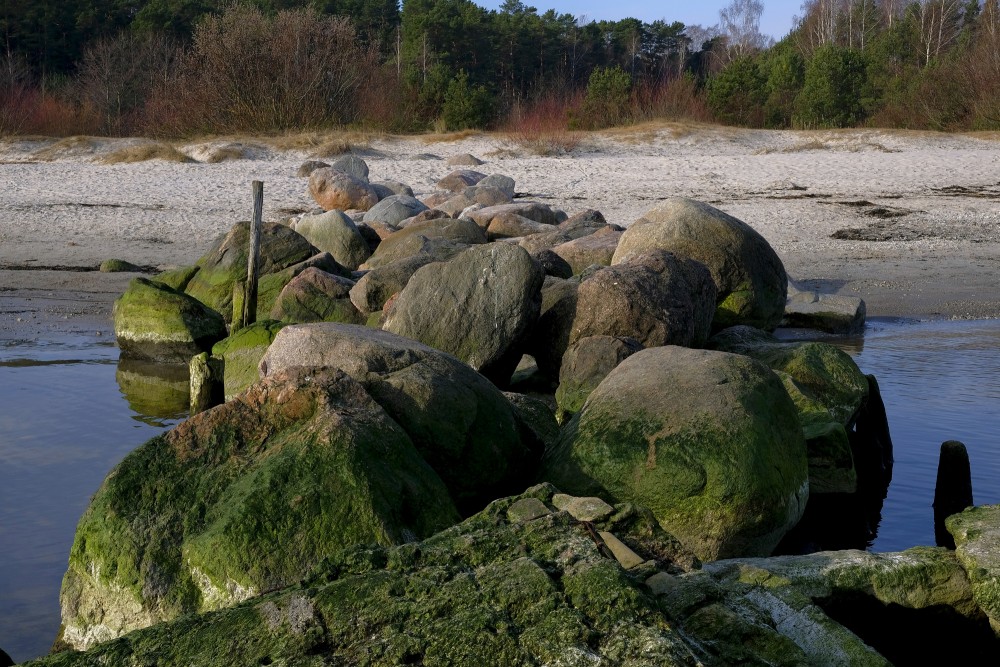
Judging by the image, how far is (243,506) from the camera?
14.5ft

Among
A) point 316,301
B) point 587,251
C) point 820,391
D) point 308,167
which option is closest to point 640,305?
point 820,391

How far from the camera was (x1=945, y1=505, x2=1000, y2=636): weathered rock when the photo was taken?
4.48m

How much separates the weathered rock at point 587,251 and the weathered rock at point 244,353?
326 centimetres

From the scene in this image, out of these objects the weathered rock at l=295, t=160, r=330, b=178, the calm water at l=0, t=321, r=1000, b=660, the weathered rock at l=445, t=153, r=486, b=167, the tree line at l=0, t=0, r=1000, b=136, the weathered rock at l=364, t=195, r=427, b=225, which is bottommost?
the calm water at l=0, t=321, r=1000, b=660

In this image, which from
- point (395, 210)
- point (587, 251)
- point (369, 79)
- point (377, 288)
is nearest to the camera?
point (377, 288)

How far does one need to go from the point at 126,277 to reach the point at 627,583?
12666mm

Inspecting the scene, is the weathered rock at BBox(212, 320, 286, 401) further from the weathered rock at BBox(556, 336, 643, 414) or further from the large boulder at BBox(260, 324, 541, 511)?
the large boulder at BBox(260, 324, 541, 511)

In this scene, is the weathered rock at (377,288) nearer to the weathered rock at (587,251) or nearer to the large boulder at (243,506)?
the weathered rock at (587,251)

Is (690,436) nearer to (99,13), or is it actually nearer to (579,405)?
(579,405)

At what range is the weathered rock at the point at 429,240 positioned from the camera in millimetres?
11406

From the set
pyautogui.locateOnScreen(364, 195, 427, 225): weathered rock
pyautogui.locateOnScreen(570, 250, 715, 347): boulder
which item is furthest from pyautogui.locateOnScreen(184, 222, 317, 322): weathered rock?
pyautogui.locateOnScreen(570, 250, 715, 347): boulder

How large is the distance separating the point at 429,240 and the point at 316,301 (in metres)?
1.66

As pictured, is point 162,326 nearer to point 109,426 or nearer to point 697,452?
point 109,426

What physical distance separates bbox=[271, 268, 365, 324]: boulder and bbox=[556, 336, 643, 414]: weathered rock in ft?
9.58
